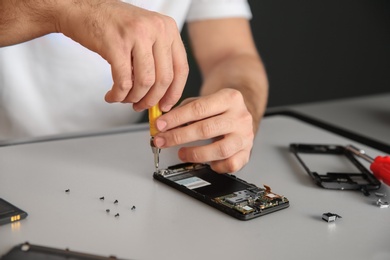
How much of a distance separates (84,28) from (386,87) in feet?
5.64

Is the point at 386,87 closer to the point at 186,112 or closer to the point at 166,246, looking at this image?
the point at 186,112

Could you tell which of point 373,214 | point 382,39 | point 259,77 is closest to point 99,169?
point 373,214

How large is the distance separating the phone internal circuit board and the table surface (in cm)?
2

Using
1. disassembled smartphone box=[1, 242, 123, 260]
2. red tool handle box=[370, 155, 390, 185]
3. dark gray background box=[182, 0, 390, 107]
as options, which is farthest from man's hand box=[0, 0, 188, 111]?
dark gray background box=[182, 0, 390, 107]

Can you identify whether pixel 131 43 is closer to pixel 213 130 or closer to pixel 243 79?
pixel 213 130

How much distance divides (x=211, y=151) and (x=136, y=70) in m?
0.22

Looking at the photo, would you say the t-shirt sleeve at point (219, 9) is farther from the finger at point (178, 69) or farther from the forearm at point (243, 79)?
the finger at point (178, 69)

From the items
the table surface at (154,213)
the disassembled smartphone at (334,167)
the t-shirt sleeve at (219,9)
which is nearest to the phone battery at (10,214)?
the table surface at (154,213)

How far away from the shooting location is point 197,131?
3.13ft

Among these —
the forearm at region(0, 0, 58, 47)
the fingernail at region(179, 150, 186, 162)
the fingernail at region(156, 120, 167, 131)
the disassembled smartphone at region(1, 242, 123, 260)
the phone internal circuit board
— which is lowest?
the disassembled smartphone at region(1, 242, 123, 260)

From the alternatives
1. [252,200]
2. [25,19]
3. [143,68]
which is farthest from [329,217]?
[25,19]

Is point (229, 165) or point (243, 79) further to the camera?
point (243, 79)

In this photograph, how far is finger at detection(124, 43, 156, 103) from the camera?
31.6 inches

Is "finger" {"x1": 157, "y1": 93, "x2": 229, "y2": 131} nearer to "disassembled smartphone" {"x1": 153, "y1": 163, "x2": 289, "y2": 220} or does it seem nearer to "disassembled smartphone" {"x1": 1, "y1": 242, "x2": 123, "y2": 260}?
"disassembled smartphone" {"x1": 153, "y1": 163, "x2": 289, "y2": 220}
